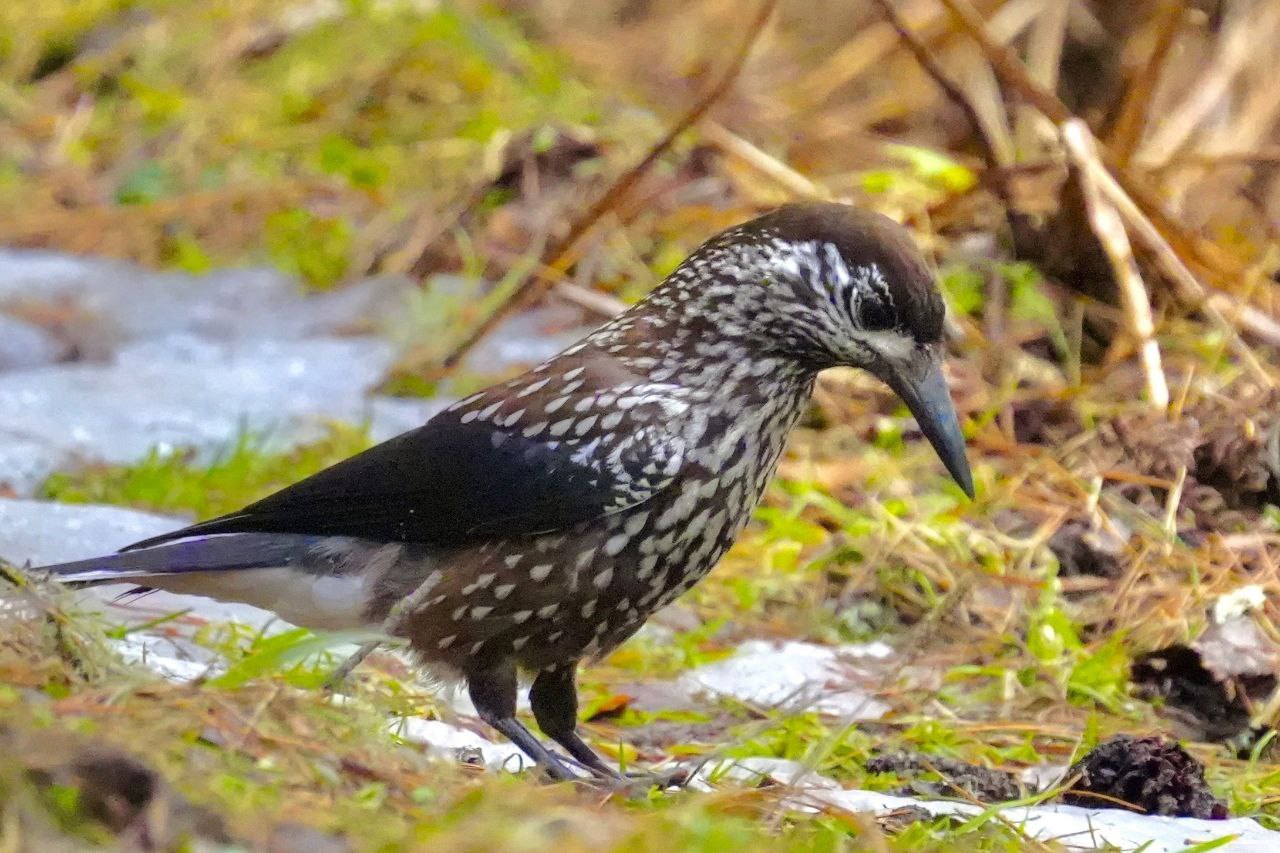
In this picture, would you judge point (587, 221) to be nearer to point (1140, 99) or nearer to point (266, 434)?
point (266, 434)

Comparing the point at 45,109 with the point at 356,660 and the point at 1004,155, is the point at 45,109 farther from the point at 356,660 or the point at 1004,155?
the point at 356,660

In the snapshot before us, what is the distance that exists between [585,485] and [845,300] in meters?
0.62

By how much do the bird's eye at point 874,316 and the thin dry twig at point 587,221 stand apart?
2.01m

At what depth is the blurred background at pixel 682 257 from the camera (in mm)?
3791

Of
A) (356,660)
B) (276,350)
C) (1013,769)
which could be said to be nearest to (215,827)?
(356,660)

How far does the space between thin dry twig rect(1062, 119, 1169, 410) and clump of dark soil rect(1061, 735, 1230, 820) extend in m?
2.08

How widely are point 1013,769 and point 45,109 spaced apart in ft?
21.3

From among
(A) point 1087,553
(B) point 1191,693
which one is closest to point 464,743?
(B) point 1191,693

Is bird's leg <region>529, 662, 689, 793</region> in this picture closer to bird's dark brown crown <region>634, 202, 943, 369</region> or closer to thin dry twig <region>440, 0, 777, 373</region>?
bird's dark brown crown <region>634, 202, 943, 369</region>

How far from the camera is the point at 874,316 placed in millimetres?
3289

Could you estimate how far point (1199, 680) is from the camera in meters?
3.82

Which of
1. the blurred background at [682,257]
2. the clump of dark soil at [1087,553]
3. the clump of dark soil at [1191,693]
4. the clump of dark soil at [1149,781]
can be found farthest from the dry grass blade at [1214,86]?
the clump of dark soil at [1149,781]

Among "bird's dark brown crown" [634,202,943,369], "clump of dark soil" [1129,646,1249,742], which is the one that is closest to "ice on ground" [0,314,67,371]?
"bird's dark brown crown" [634,202,943,369]

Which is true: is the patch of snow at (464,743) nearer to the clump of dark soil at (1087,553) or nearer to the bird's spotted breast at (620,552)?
the bird's spotted breast at (620,552)
